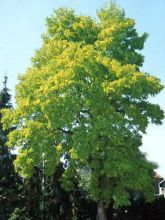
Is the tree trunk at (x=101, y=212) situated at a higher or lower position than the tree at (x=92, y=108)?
lower

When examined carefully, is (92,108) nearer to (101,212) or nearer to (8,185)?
(101,212)

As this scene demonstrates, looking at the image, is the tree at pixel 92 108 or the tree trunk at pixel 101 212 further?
the tree trunk at pixel 101 212

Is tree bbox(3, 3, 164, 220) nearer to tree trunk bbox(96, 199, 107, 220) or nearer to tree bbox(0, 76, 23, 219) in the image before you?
tree trunk bbox(96, 199, 107, 220)

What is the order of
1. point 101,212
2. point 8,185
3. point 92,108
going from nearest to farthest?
point 92,108, point 101,212, point 8,185

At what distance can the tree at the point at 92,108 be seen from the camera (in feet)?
82.1

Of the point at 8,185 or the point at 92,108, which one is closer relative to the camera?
the point at 92,108

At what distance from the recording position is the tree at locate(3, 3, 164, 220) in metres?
25.0

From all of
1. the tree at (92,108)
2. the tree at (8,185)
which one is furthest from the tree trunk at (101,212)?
the tree at (8,185)

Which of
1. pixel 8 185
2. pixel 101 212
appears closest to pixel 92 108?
pixel 101 212

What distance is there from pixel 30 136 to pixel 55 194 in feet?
33.7

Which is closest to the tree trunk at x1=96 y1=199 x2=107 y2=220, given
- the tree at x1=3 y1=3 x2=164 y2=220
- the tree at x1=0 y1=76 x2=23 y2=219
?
the tree at x1=3 y1=3 x2=164 y2=220

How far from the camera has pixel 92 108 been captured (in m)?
25.6

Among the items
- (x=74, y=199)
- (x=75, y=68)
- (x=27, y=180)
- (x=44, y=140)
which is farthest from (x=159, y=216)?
(x=75, y=68)

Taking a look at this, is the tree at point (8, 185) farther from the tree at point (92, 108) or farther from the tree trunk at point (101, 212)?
the tree trunk at point (101, 212)
